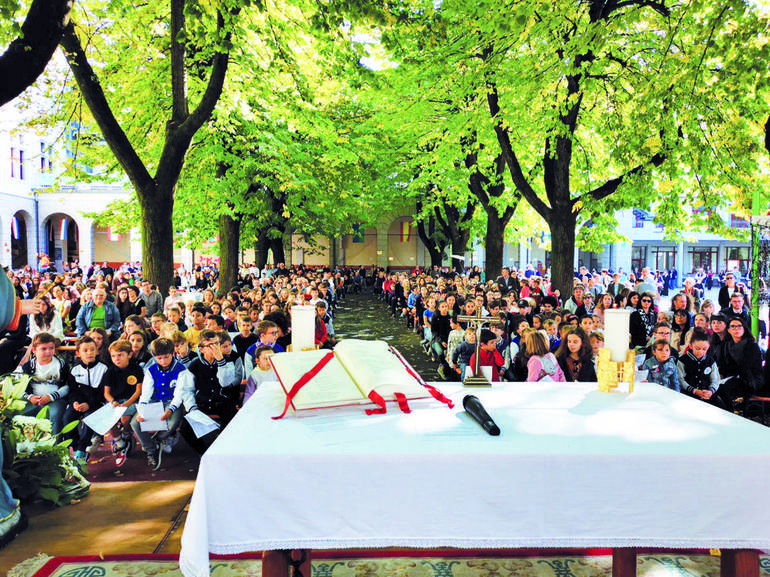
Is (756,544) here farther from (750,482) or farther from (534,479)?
(534,479)

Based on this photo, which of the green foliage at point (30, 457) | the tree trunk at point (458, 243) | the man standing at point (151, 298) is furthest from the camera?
the tree trunk at point (458, 243)

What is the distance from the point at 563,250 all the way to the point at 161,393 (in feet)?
28.9

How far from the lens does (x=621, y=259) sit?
176 feet

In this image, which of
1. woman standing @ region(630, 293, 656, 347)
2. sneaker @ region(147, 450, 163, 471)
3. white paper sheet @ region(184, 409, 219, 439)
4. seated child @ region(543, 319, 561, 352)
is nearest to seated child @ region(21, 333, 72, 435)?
sneaker @ region(147, 450, 163, 471)

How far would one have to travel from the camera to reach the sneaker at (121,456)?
249 inches

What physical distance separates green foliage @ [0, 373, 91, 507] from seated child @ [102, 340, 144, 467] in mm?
1392

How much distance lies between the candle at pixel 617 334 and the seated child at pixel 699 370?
153 inches

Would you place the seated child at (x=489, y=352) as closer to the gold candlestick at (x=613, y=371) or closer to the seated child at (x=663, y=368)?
the seated child at (x=663, y=368)

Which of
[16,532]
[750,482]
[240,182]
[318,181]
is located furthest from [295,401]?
[318,181]

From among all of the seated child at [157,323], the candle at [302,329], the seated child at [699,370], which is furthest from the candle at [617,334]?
the seated child at [157,323]

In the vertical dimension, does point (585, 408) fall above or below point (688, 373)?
above

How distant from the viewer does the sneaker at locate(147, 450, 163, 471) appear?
6223mm

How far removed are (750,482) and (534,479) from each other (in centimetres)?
92

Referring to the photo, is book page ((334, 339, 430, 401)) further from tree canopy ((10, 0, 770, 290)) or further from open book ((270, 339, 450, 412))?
tree canopy ((10, 0, 770, 290))
